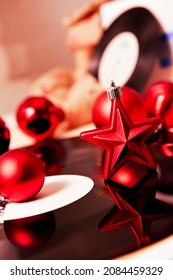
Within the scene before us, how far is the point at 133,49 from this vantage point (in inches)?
35.6

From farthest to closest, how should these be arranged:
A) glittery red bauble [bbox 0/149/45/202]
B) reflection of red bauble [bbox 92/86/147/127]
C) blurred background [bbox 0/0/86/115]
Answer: blurred background [bbox 0/0/86/115]
reflection of red bauble [bbox 92/86/147/127]
glittery red bauble [bbox 0/149/45/202]

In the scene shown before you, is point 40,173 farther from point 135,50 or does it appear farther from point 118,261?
point 135,50

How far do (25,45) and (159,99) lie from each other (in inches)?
45.0

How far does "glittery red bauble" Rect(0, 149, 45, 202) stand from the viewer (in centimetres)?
45

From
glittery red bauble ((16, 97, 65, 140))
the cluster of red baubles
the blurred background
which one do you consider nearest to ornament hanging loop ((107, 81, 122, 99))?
the cluster of red baubles

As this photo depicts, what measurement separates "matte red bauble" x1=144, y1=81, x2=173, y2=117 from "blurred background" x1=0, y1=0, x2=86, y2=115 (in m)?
1.03

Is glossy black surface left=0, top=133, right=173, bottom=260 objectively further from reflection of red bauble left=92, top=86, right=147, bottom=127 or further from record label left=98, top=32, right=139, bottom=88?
record label left=98, top=32, right=139, bottom=88

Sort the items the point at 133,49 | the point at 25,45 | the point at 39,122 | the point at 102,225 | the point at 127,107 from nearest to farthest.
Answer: the point at 102,225
the point at 127,107
the point at 39,122
the point at 133,49
the point at 25,45

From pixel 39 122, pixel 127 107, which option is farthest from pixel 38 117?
pixel 127 107

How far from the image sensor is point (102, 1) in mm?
1107

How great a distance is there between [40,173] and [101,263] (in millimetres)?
157

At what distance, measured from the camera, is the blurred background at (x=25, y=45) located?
171cm

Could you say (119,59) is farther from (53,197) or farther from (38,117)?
(53,197)

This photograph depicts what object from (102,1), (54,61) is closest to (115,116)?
(102,1)
